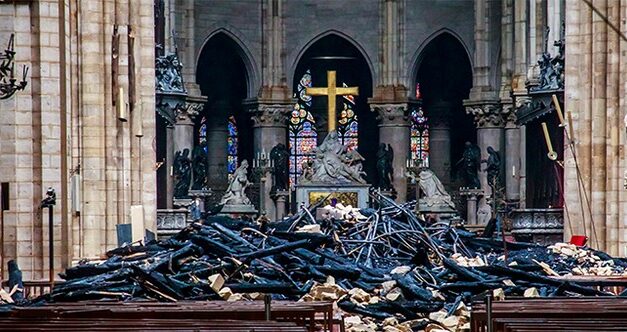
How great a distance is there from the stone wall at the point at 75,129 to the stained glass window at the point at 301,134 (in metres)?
28.1

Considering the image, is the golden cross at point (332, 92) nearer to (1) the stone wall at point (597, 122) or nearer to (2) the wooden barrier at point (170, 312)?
(1) the stone wall at point (597, 122)

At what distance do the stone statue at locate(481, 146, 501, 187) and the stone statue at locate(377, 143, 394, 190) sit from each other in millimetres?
3919

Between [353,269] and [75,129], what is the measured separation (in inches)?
354

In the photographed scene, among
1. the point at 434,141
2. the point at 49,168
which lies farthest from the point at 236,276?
the point at 434,141

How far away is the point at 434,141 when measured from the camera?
68.4 metres

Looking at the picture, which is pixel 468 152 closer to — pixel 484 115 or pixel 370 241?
pixel 484 115

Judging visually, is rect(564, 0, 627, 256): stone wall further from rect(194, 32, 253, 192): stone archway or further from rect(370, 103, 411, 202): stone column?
rect(194, 32, 253, 192): stone archway

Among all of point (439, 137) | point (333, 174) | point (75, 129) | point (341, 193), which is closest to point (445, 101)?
point (439, 137)

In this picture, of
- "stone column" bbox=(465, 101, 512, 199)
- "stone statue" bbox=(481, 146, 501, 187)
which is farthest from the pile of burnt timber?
"stone column" bbox=(465, 101, 512, 199)

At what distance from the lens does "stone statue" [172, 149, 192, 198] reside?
58.8 meters

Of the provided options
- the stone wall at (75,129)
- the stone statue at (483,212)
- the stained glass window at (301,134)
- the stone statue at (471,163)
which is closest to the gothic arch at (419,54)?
the stone statue at (471,163)

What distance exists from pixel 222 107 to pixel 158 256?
39.1m

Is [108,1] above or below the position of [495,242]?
above

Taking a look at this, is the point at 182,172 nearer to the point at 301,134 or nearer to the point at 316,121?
the point at 316,121
